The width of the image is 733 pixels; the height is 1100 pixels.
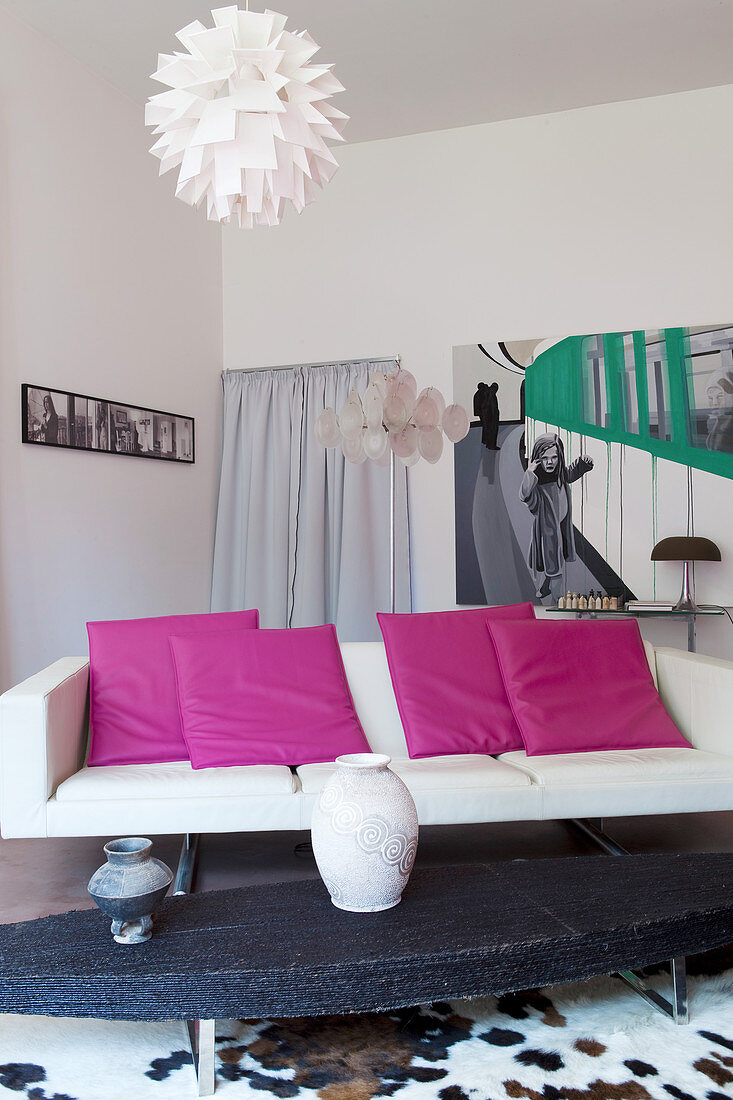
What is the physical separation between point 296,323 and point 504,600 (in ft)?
6.72

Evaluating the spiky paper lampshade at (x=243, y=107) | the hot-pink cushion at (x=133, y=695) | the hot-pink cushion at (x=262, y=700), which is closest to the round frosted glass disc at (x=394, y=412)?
the hot-pink cushion at (x=262, y=700)

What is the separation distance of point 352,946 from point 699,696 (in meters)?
1.88

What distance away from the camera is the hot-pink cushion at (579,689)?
300 centimetres

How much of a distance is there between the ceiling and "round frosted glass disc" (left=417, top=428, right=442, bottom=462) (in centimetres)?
180

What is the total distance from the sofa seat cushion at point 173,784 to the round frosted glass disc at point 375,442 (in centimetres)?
173

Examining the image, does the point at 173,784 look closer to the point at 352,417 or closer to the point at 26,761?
the point at 26,761

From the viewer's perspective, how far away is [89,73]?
4.40 meters

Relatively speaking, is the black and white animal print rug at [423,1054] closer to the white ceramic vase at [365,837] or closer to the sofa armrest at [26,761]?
the white ceramic vase at [365,837]

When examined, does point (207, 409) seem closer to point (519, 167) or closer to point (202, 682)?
point (519, 167)

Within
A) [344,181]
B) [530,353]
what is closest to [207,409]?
[344,181]

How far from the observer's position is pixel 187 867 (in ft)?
8.73

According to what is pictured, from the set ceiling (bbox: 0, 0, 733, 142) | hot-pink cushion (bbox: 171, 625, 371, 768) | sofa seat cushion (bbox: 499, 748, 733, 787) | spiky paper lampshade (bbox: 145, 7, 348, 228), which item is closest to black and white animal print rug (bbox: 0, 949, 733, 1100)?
sofa seat cushion (bbox: 499, 748, 733, 787)

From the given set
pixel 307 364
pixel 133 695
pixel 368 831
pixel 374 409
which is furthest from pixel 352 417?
pixel 368 831

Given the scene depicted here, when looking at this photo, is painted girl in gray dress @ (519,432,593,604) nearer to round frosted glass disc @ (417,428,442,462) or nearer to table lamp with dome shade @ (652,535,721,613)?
table lamp with dome shade @ (652,535,721,613)
